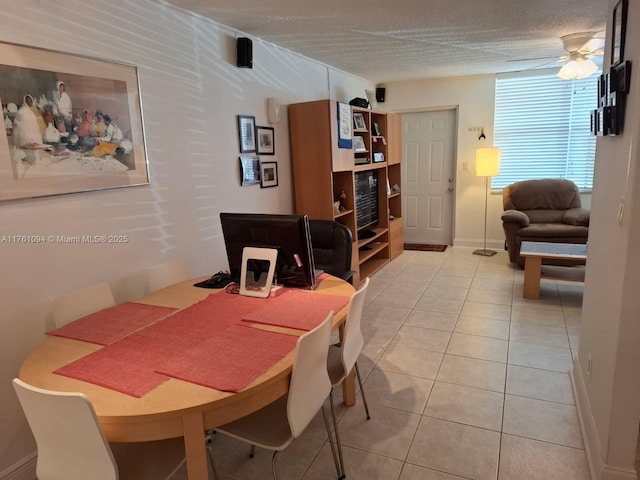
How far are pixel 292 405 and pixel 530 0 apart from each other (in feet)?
9.80

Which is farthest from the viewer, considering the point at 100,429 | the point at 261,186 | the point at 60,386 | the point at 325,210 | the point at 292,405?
the point at 325,210

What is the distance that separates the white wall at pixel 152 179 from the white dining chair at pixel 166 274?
0.17 metres

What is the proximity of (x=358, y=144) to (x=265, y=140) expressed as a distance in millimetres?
1364

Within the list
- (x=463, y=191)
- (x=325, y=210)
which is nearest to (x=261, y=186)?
(x=325, y=210)

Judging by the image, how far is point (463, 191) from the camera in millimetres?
6188

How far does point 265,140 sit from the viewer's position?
3783mm

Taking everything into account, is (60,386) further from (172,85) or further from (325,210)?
(325,210)

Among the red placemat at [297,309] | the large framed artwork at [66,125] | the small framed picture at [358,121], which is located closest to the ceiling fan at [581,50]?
the small framed picture at [358,121]

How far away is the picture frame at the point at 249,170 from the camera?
351cm

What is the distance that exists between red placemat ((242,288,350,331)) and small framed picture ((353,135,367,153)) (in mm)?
2792

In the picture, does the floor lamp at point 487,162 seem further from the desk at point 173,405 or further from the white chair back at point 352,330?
the desk at point 173,405

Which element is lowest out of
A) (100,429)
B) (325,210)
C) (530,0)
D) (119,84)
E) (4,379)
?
(4,379)

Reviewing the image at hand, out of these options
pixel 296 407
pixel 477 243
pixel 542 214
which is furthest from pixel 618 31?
pixel 477 243

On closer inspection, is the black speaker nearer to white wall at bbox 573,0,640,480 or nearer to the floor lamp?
white wall at bbox 573,0,640,480
